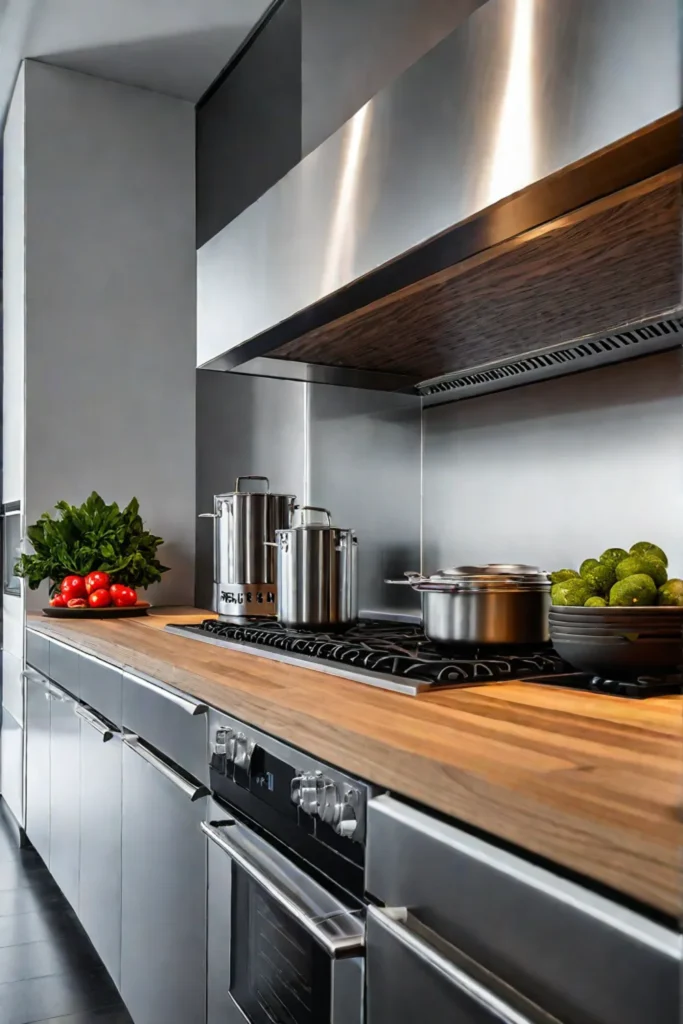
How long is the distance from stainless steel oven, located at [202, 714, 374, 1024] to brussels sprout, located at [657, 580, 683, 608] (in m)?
0.51

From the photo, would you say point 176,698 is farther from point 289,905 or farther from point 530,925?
point 530,925

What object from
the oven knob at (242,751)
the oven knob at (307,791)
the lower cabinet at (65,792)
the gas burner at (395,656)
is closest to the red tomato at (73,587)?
the lower cabinet at (65,792)

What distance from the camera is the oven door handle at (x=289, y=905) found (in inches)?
34.4

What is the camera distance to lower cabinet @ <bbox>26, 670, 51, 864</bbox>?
8.48 ft

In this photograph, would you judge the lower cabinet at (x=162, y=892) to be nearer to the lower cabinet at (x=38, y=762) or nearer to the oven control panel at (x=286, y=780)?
the oven control panel at (x=286, y=780)

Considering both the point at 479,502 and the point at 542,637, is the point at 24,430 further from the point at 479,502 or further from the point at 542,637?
the point at 542,637

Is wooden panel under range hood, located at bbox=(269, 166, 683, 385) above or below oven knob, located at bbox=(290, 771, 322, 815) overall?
above

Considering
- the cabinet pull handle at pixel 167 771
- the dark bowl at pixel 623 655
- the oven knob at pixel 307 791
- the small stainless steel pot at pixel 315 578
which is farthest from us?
the small stainless steel pot at pixel 315 578

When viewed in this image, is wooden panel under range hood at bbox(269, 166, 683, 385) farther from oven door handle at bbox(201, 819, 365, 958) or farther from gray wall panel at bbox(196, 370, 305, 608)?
oven door handle at bbox(201, 819, 365, 958)

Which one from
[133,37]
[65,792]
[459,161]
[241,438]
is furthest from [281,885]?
[133,37]

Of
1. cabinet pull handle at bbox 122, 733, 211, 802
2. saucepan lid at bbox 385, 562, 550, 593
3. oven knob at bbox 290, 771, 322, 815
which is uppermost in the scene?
saucepan lid at bbox 385, 562, 550, 593

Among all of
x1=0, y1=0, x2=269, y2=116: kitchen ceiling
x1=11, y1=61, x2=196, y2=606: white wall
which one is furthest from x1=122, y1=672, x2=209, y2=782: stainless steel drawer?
x1=0, y1=0, x2=269, y2=116: kitchen ceiling

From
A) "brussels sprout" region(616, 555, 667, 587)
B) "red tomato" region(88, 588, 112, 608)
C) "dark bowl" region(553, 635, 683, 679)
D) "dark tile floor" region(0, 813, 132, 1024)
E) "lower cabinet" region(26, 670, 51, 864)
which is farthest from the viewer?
"red tomato" region(88, 588, 112, 608)

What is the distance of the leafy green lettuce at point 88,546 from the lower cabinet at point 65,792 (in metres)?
0.50
